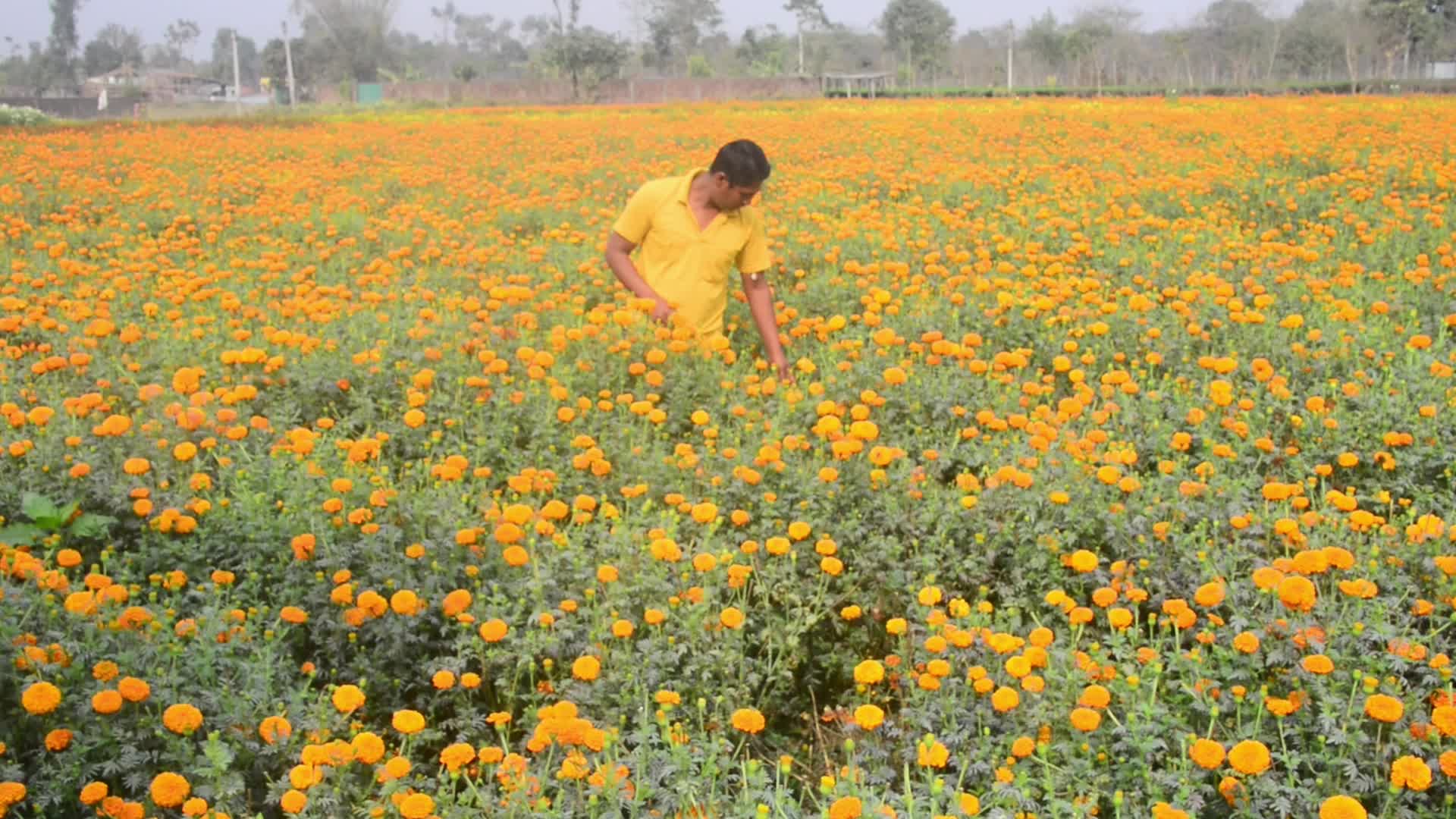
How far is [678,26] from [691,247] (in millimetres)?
72373

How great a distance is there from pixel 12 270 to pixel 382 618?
14.6 ft

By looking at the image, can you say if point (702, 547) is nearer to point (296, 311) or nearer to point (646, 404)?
point (646, 404)

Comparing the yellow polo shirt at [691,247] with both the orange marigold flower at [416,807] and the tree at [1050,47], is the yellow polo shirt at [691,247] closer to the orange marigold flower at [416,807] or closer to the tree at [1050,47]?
the orange marigold flower at [416,807]

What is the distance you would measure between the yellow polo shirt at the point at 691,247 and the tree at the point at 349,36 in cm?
6323

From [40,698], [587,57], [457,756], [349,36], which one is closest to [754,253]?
[457,756]

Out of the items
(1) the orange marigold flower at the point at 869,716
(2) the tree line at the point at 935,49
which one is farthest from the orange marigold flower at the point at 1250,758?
(2) the tree line at the point at 935,49

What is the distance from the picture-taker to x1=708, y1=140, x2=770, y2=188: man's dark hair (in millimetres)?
4414

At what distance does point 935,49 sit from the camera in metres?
57.6

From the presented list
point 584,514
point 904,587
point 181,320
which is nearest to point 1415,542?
point 904,587

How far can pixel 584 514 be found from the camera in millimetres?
2877

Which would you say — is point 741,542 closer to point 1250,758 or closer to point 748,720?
point 748,720

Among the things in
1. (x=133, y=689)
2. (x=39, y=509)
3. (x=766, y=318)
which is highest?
(x=766, y=318)

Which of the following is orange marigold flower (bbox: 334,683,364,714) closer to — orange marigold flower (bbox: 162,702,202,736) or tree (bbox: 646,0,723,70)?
orange marigold flower (bbox: 162,702,202,736)

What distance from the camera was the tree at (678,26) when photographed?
64.6 m
